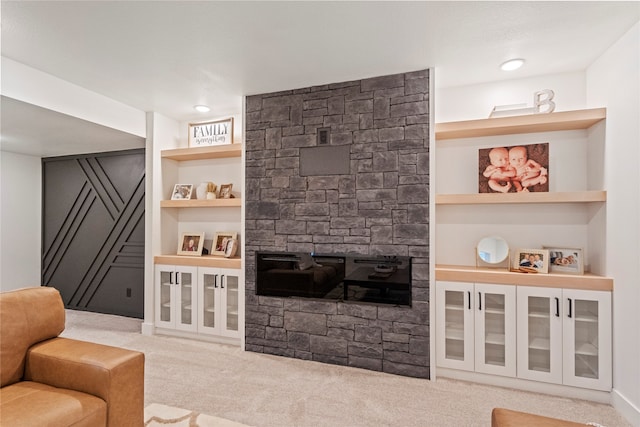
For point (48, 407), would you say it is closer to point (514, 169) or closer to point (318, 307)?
point (318, 307)

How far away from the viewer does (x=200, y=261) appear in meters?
3.84

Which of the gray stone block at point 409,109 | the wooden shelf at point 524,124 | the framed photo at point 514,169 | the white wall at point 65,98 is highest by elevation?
the white wall at point 65,98

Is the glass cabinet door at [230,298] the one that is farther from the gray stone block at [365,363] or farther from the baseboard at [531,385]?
the baseboard at [531,385]

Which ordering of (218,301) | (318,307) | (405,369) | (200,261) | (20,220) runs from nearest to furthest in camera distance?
(405,369), (318,307), (218,301), (200,261), (20,220)

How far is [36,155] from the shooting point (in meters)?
5.36

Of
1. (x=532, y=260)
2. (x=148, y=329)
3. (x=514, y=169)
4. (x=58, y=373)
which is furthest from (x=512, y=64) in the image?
(x=148, y=329)

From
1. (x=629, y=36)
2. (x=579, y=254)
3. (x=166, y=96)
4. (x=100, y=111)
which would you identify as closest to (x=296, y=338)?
(x=579, y=254)

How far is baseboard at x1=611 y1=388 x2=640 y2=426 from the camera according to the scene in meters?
2.24

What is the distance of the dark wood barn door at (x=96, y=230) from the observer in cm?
481

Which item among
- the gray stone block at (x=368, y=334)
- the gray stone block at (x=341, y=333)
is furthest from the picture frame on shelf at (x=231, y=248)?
the gray stone block at (x=368, y=334)

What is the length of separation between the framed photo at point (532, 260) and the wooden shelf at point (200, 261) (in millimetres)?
2652

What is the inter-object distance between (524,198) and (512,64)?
1.11m

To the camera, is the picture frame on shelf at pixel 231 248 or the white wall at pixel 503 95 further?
the picture frame on shelf at pixel 231 248

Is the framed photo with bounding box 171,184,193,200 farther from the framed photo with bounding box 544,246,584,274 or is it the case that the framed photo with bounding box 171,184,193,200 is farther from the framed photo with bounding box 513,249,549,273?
the framed photo with bounding box 544,246,584,274
